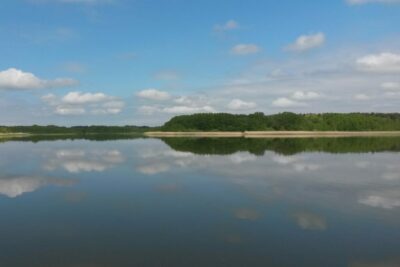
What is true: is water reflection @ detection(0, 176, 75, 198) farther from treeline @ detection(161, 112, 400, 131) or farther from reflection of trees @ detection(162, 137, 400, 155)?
treeline @ detection(161, 112, 400, 131)

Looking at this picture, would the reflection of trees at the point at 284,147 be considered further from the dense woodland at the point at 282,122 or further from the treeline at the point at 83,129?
the treeline at the point at 83,129

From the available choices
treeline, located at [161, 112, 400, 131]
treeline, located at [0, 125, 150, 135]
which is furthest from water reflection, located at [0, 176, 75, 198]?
treeline, located at [0, 125, 150, 135]

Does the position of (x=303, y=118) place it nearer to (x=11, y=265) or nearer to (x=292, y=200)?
(x=292, y=200)

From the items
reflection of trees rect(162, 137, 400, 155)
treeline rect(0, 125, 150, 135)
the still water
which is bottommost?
the still water

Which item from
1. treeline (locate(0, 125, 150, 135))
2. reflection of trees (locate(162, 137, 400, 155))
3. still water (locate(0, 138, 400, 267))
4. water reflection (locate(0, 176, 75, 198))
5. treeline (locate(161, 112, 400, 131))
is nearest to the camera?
still water (locate(0, 138, 400, 267))

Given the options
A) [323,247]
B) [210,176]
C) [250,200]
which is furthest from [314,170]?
[323,247]

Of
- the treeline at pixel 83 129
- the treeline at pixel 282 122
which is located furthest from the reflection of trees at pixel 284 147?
the treeline at pixel 83 129

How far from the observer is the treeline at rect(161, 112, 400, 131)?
97188 mm

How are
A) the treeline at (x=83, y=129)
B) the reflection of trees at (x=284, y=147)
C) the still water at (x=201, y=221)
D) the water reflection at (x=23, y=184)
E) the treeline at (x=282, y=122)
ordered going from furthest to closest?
the treeline at (x=83, y=129)
the treeline at (x=282, y=122)
the reflection of trees at (x=284, y=147)
the water reflection at (x=23, y=184)
the still water at (x=201, y=221)

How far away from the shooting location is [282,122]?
97375mm

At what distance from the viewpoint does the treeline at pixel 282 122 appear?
97188 mm

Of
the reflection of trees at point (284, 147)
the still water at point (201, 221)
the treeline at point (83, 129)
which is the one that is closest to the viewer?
the still water at point (201, 221)

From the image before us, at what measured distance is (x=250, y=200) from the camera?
12375mm

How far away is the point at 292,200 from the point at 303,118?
299ft
